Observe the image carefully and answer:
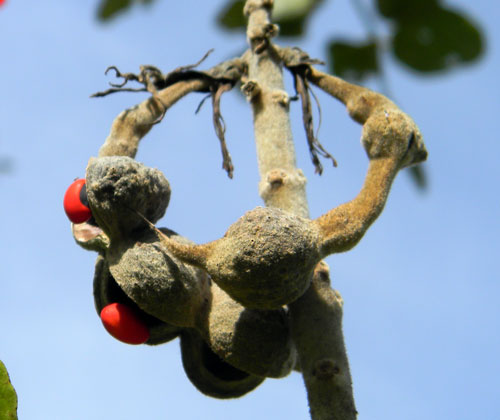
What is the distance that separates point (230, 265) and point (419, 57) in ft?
2.61

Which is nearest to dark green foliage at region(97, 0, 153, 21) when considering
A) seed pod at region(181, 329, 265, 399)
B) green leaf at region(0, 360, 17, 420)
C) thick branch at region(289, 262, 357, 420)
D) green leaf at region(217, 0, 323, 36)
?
green leaf at region(217, 0, 323, 36)

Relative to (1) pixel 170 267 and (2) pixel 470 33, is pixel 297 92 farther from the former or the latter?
(2) pixel 470 33

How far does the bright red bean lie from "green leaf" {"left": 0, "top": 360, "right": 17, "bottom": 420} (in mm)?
810

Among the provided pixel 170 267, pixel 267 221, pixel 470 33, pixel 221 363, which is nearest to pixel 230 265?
pixel 267 221

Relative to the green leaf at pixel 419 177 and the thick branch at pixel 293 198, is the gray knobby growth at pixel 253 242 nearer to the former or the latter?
the thick branch at pixel 293 198

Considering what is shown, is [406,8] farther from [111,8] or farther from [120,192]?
[120,192]

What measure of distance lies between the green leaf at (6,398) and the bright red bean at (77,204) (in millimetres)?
810

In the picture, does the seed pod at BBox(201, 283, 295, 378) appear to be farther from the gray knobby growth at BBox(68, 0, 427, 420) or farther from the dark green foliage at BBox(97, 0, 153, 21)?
the dark green foliage at BBox(97, 0, 153, 21)

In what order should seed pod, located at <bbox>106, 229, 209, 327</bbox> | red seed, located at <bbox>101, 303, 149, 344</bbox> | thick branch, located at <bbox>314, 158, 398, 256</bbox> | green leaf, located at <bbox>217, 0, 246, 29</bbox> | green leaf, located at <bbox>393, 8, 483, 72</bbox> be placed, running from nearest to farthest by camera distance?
green leaf, located at <bbox>393, 8, 483, 72</bbox>
thick branch, located at <bbox>314, 158, 398, 256</bbox>
seed pod, located at <bbox>106, 229, 209, 327</bbox>
red seed, located at <bbox>101, 303, 149, 344</bbox>
green leaf, located at <bbox>217, 0, 246, 29</bbox>

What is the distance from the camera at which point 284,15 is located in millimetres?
2568

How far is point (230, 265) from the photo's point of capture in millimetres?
2154

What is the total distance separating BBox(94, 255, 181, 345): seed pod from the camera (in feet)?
8.59

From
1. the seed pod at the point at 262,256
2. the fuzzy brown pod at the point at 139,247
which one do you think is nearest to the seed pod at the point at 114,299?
the fuzzy brown pod at the point at 139,247

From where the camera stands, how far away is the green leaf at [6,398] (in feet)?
6.07
